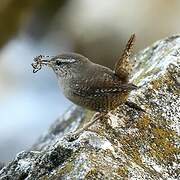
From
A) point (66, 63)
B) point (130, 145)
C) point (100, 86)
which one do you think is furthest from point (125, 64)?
point (130, 145)

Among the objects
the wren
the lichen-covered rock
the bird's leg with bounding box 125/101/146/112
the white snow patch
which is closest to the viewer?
the lichen-covered rock

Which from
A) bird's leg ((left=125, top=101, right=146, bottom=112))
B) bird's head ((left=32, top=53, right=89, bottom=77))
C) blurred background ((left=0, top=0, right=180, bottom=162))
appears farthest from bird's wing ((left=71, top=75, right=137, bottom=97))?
blurred background ((left=0, top=0, right=180, bottom=162))

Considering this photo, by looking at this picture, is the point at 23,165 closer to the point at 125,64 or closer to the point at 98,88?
the point at 98,88

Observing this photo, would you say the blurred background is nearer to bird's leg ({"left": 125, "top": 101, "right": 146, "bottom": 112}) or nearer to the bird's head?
the bird's head

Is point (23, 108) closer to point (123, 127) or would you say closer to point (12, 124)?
point (12, 124)

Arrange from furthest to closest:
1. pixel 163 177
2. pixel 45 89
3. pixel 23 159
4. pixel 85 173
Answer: pixel 45 89 → pixel 23 159 → pixel 163 177 → pixel 85 173

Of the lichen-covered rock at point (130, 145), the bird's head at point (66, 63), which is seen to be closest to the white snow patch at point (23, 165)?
the lichen-covered rock at point (130, 145)

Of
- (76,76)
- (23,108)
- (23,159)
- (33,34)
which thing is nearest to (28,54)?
(33,34)

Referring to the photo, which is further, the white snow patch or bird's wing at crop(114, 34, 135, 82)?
bird's wing at crop(114, 34, 135, 82)
